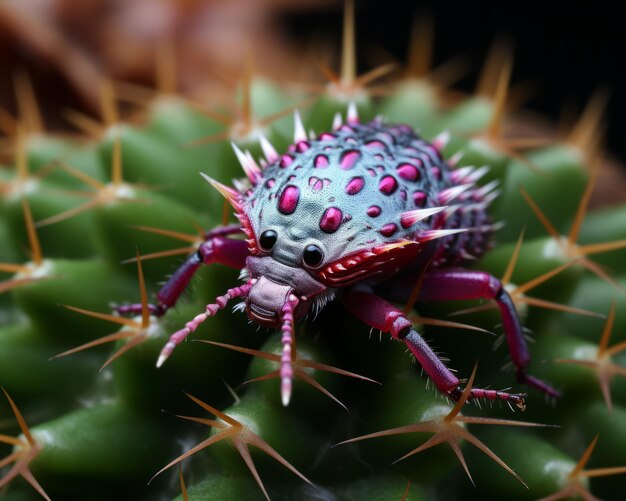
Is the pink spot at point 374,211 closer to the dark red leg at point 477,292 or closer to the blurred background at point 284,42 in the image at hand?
the dark red leg at point 477,292

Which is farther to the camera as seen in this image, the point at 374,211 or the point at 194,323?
the point at 374,211

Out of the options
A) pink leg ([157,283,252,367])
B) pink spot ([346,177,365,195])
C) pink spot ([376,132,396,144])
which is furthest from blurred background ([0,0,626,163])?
pink leg ([157,283,252,367])

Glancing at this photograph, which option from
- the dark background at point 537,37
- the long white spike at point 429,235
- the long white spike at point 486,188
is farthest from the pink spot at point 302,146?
the dark background at point 537,37

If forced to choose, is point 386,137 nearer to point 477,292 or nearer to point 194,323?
point 477,292

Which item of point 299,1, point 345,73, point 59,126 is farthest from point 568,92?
point 59,126

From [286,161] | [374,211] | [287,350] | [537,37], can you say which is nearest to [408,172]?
[374,211]

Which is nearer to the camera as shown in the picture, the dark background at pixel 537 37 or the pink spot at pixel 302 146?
the pink spot at pixel 302 146
